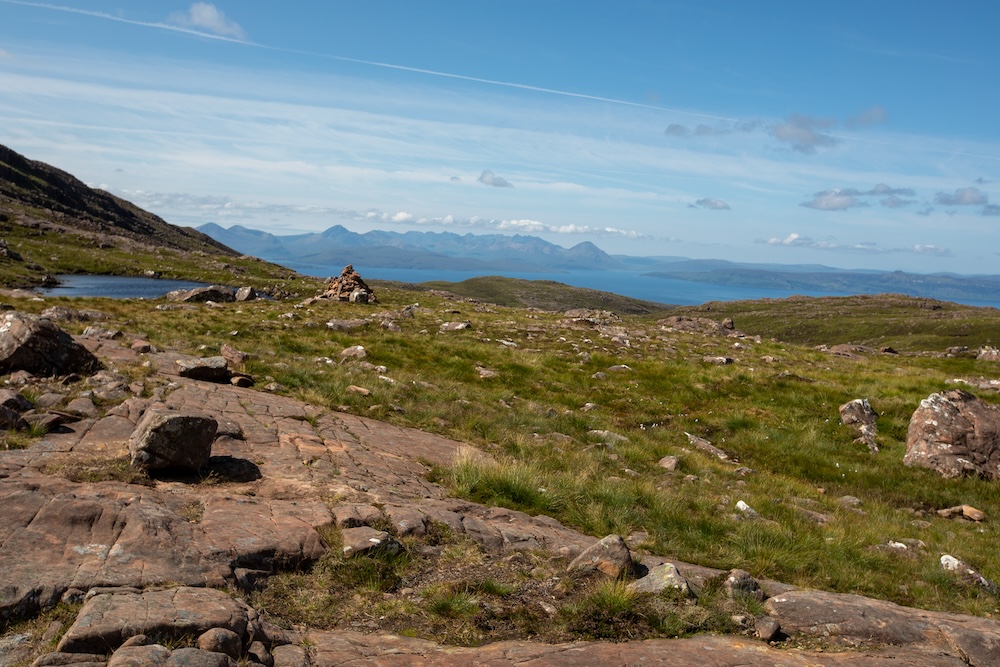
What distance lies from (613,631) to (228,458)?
286 inches

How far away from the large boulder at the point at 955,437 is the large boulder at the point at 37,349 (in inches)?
947

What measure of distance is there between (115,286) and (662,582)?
3663 inches

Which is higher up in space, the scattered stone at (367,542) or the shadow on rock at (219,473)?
the shadow on rock at (219,473)

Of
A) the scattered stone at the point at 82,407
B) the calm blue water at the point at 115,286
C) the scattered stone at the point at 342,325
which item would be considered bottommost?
the calm blue water at the point at 115,286

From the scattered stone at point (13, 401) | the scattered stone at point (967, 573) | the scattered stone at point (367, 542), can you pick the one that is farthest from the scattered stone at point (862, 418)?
the scattered stone at point (13, 401)

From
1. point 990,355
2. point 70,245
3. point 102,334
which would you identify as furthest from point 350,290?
point 70,245

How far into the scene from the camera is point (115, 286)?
263 ft

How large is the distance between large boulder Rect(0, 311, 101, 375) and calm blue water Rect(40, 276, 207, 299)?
58.2 metres

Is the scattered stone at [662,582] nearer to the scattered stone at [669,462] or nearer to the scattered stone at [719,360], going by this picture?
the scattered stone at [669,462]

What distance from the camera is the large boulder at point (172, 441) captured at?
8.94 metres

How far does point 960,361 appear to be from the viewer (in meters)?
36.0

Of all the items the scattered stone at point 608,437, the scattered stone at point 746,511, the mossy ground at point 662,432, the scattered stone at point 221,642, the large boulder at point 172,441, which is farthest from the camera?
the scattered stone at point 608,437

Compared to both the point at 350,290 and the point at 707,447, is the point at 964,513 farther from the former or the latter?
Result: the point at 350,290

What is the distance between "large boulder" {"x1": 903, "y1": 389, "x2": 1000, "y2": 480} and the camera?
17.0 meters
